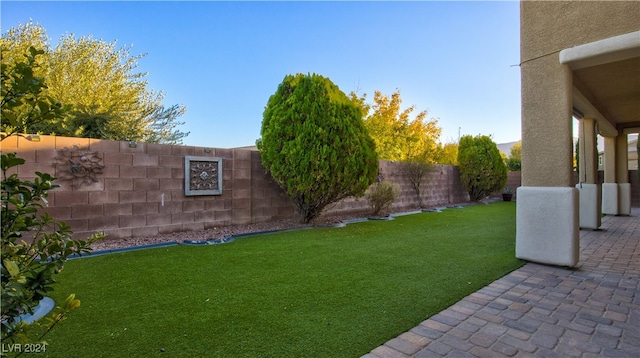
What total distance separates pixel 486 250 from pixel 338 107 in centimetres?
468

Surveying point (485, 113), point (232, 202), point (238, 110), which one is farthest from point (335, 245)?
point (485, 113)

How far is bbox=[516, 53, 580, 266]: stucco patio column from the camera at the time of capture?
4.61 m

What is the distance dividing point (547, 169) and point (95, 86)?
14.7 metres

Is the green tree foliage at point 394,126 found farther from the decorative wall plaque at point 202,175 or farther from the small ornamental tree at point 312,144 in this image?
the decorative wall plaque at point 202,175

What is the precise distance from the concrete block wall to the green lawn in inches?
46.2

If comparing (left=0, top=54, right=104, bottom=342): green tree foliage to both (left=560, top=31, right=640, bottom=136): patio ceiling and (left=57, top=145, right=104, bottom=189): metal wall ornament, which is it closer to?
(left=57, top=145, right=104, bottom=189): metal wall ornament

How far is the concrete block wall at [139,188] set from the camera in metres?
5.41

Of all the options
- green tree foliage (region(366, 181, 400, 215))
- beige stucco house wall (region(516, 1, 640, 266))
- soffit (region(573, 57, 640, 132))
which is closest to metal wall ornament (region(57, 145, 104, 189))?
beige stucco house wall (region(516, 1, 640, 266))

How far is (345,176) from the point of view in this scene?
26.3 ft

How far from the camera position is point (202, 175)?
7.20m

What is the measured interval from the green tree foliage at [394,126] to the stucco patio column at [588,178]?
41.0 ft

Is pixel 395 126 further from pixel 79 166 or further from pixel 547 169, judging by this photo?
pixel 79 166

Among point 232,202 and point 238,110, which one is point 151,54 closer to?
point 238,110

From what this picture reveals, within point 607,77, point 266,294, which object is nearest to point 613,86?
point 607,77
